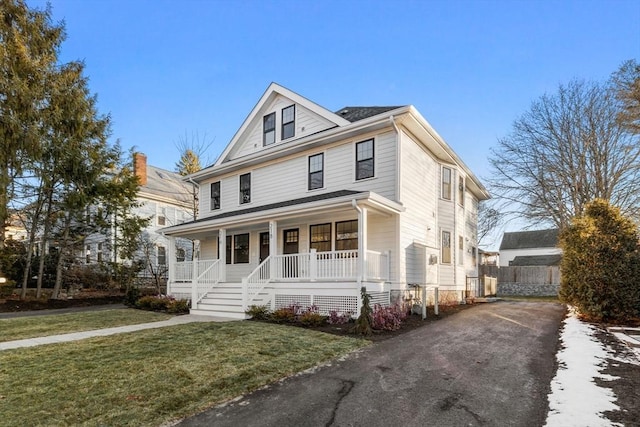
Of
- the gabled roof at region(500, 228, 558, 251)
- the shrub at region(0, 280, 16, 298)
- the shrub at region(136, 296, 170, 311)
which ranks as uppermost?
the gabled roof at region(500, 228, 558, 251)

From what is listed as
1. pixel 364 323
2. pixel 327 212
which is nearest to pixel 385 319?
pixel 364 323

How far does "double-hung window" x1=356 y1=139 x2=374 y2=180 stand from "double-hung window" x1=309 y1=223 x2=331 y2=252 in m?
2.11

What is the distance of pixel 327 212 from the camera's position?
1123 cm

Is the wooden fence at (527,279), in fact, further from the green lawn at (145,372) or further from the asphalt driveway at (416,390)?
the green lawn at (145,372)

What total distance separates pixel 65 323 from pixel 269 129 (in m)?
9.90

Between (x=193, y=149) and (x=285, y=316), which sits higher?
(x=193, y=149)

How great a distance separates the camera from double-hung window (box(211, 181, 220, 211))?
17500 mm

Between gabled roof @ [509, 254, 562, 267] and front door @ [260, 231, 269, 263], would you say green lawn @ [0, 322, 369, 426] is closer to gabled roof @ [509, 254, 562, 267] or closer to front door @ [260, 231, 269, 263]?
front door @ [260, 231, 269, 263]

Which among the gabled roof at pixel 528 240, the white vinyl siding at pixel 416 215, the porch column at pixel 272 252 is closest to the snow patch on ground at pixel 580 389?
the white vinyl siding at pixel 416 215

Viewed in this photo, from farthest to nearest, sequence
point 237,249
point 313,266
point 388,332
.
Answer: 1. point 237,249
2. point 313,266
3. point 388,332

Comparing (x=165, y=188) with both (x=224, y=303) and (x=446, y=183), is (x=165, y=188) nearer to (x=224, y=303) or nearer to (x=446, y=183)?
(x=224, y=303)

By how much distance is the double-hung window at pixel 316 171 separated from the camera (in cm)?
1362

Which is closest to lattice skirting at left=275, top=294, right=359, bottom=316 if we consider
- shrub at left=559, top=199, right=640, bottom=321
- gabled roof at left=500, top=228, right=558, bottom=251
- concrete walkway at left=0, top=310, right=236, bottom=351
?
concrete walkway at left=0, top=310, right=236, bottom=351

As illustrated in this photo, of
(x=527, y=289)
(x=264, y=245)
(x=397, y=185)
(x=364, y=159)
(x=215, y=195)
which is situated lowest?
(x=527, y=289)
